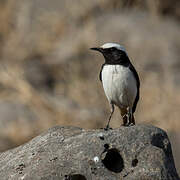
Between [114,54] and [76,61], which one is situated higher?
[114,54]

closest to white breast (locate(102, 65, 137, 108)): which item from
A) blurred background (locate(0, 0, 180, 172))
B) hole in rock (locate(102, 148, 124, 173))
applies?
hole in rock (locate(102, 148, 124, 173))

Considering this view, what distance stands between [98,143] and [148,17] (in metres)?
15.9

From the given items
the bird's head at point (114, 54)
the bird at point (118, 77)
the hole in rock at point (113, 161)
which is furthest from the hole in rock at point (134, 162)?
the bird's head at point (114, 54)

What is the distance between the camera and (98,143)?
8.47 metres

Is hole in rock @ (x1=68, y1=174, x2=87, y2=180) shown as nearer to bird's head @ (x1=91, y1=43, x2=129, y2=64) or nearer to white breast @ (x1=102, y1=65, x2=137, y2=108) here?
white breast @ (x1=102, y1=65, x2=137, y2=108)

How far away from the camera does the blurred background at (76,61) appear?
59.8ft

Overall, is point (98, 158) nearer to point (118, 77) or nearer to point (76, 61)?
point (118, 77)

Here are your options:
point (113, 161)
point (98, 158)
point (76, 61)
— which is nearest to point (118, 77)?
point (113, 161)

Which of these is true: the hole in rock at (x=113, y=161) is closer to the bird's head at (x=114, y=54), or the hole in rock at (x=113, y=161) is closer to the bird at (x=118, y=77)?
the bird at (x=118, y=77)

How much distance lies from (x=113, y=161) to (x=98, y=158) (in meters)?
0.23

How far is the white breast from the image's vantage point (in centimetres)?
1036

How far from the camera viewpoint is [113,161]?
8.45 metres

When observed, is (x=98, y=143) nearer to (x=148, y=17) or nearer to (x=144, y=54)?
(x=144, y=54)

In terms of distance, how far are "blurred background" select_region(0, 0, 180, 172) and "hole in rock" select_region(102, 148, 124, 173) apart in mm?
8290
